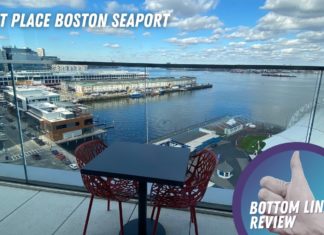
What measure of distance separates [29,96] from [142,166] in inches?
68.8

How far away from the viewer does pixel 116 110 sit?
8.97 ft

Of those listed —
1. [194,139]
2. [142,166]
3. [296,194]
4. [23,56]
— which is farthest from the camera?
[194,139]

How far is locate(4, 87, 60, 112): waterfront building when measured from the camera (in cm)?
237

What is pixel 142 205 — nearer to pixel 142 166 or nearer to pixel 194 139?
pixel 142 166

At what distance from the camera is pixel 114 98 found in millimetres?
2652

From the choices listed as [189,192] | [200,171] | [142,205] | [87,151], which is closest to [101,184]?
[142,205]

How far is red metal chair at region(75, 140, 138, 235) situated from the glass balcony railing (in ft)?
0.66

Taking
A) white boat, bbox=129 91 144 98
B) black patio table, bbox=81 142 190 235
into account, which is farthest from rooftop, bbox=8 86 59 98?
black patio table, bbox=81 142 190 235

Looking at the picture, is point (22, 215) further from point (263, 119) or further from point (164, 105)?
point (263, 119)

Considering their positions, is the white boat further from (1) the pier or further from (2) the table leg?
(2) the table leg

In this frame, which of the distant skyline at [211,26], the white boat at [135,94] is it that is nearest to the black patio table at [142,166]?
the white boat at [135,94]

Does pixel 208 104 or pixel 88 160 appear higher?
pixel 208 104

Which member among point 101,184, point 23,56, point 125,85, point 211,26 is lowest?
point 101,184

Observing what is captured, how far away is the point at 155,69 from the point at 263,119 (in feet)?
5.39
